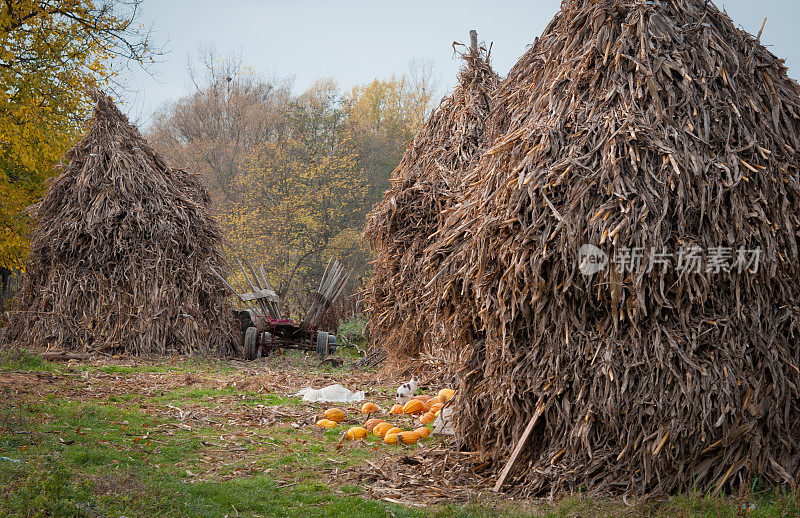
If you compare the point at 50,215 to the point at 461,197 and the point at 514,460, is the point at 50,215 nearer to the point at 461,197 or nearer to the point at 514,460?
the point at 461,197

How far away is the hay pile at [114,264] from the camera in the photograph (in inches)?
494

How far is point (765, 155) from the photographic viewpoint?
15.5 feet

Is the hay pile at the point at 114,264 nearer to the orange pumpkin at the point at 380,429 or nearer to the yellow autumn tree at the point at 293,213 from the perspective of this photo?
the orange pumpkin at the point at 380,429

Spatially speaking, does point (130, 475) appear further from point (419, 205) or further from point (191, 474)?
point (419, 205)

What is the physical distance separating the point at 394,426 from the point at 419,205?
4865 mm

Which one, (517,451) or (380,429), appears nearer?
(517,451)

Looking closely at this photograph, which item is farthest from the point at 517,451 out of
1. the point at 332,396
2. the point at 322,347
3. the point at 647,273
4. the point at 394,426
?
the point at 322,347

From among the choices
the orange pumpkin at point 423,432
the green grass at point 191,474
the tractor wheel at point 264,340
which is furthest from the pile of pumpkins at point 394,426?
the tractor wheel at point 264,340

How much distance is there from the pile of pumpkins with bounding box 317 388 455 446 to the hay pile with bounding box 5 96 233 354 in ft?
21.2

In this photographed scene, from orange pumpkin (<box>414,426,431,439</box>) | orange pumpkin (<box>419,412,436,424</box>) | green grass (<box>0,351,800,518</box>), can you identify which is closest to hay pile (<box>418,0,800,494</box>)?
green grass (<box>0,351,800,518</box>)

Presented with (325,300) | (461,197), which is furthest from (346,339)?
(461,197)

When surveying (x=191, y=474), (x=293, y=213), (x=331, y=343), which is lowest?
(x=191, y=474)

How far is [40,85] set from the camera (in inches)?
580

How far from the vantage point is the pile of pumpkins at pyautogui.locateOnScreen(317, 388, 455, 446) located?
634cm
